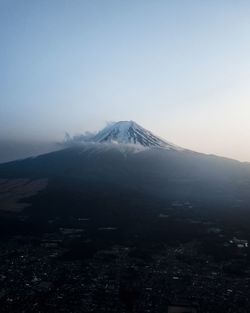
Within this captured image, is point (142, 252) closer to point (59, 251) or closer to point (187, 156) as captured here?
point (59, 251)

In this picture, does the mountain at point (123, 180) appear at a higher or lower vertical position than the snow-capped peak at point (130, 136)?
lower

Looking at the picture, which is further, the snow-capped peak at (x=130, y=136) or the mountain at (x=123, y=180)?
the snow-capped peak at (x=130, y=136)

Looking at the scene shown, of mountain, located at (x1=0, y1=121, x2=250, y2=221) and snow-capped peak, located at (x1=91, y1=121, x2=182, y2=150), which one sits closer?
mountain, located at (x1=0, y1=121, x2=250, y2=221)

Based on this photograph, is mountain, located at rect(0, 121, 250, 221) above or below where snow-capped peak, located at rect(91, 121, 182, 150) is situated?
below

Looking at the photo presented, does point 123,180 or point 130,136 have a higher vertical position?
point 130,136

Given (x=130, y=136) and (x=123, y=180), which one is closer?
(x=123, y=180)
